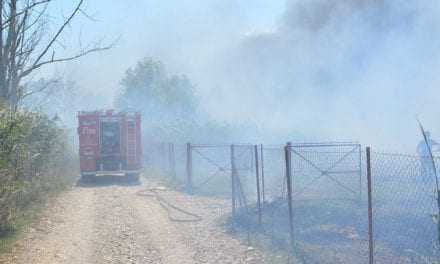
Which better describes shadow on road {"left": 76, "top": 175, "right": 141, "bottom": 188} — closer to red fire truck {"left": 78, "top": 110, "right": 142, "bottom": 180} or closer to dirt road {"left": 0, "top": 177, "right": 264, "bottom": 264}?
red fire truck {"left": 78, "top": 110, "right": 142, "bottom": 180}

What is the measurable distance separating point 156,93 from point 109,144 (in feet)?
76.6

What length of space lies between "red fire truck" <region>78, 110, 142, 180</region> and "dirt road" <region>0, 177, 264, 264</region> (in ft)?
17.9

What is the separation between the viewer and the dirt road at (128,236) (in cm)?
770

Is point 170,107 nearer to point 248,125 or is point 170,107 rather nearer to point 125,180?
point 248,125

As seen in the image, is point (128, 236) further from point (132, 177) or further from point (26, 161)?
point (132, 177)

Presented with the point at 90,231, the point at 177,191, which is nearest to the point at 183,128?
the point at 177,191

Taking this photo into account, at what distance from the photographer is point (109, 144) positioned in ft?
64.4

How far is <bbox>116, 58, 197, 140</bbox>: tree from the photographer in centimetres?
4200

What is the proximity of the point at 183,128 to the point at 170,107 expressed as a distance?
15.9 meters

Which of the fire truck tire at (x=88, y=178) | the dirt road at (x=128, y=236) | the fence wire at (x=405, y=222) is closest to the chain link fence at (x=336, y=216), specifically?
the fence wire at (x=405, y=222)

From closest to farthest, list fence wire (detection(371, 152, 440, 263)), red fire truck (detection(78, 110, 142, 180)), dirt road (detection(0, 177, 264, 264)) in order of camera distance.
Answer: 1. fence wire (detection(371, 152, 440, 263))
2. dirt road (detection(0, 177, 264, 264))
3. red fire truck (detection(78, 110, 142, 180))

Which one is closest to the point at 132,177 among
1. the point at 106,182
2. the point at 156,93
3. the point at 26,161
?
the point at 106,182

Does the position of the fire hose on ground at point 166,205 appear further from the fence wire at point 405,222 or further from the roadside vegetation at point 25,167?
the fence wire at point 405,222

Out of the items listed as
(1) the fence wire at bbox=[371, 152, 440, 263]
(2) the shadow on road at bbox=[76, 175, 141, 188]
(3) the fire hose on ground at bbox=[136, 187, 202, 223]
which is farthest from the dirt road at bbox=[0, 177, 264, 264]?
(2) the shadow on road at bbox=[76, 175, 141, 188]
